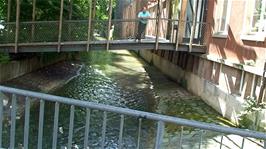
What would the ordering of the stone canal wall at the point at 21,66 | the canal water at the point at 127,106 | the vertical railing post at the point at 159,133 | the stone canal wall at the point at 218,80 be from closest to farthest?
the vertical railing post at the point at 159,133 → the canal water at the point at 127,106 → the stone canal wall at the point at 218,80 → the stone canal wall at the point at 21,66

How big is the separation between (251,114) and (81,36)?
326 inches

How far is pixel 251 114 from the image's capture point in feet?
40.0

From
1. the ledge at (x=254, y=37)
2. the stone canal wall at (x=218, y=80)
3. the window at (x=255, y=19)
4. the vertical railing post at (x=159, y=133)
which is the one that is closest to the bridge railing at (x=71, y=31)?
the stone canal wall at (x=218, y=80)

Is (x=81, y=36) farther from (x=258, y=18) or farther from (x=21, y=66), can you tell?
(x=258, y=18)

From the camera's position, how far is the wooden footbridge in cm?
1716

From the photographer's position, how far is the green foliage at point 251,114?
12.0 m

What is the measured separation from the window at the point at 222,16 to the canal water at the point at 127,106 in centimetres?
296

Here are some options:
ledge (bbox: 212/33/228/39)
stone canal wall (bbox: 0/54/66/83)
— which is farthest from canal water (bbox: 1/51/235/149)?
ledge (bbox: 212/33/228/39)

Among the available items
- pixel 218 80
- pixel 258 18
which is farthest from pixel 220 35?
pixel 258 18

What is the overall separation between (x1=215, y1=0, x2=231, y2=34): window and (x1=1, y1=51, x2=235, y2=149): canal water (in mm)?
2965

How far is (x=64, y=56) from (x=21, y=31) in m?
9.68

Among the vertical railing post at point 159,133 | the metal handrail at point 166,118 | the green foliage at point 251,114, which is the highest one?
the metal handrail at point 166,118

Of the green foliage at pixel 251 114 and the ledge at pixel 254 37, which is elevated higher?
the ledge at pixel 254 37

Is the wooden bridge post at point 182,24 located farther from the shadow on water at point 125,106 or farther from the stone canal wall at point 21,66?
the stone canal wall at point 21,66
